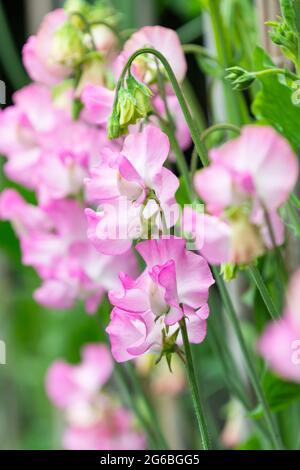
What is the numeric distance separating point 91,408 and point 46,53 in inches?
22.4

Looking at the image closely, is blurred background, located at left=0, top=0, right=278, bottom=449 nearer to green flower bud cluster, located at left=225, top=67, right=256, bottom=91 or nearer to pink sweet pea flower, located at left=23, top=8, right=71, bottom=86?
pink sweet pea flower, located at left=23, top=8, right=71, bottom=86

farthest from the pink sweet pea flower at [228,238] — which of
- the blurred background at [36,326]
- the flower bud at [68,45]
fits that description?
the blurred background at [36,326]

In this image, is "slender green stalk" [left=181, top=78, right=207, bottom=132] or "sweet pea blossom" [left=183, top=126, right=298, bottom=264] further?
"slender green stalk" [left=181, top=78, right=207, bottom=132]

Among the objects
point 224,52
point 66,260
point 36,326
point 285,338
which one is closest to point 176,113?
point 224,52

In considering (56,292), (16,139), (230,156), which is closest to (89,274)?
(56,292)

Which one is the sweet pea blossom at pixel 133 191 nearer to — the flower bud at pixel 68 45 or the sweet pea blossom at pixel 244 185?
the sweet pea blossom at pixel 244 185

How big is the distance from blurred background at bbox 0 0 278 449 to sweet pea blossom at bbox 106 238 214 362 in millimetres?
710

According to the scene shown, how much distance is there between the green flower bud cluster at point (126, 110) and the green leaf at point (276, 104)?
0.42ft

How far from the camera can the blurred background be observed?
1.51m

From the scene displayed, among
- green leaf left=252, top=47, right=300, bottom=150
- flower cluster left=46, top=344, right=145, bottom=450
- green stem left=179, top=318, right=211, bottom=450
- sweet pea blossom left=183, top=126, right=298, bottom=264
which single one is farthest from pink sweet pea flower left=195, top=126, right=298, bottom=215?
flower cluster left=46, top=344, right=145, bottom=450

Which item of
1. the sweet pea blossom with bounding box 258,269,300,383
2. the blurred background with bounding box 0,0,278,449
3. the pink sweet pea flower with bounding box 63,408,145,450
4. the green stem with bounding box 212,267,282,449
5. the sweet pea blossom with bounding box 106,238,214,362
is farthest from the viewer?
the blurred background with bounding box 0,0,278,449

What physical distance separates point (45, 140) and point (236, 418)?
460mm

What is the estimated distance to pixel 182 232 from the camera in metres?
0.58

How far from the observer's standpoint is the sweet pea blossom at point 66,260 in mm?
876
